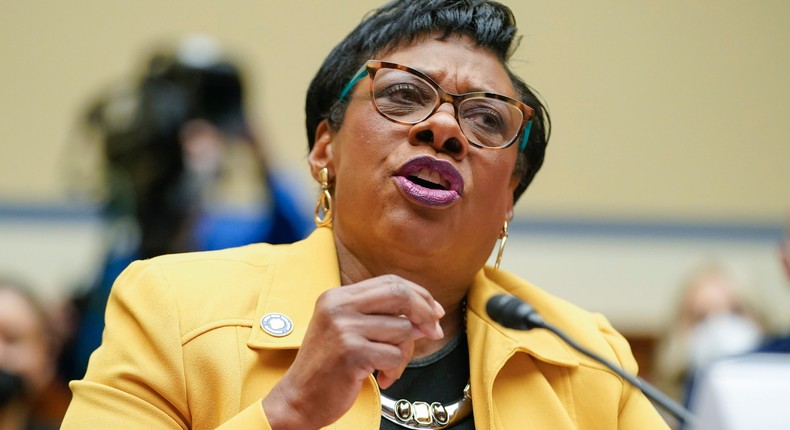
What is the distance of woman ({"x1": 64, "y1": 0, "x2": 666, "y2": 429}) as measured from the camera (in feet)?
5.48

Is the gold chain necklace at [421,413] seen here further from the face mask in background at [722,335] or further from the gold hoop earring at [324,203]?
the face mask in background at [722,335]

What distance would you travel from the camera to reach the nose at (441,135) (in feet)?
6.66

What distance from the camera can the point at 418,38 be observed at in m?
2.17

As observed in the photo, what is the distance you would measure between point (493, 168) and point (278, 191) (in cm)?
143

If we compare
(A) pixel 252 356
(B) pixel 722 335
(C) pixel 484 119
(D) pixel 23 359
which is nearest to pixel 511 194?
(C) pixel 484 119

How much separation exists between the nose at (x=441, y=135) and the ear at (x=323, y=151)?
0.25 m

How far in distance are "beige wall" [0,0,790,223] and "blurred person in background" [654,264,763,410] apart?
91 centimetres

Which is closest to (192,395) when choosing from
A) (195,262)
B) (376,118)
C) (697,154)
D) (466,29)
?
(195,262)

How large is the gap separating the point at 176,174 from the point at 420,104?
146 centimetres

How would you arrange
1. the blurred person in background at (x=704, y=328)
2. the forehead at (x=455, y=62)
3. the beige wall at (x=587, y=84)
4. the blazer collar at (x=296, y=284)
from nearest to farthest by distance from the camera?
the blazer collar at (x=296, y=284), the forehead at (x=455, y=62), the blurred person in background at (x=704, y=328), the beige wall at (x=587, y=84)

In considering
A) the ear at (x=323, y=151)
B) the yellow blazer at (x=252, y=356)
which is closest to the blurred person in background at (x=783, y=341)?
the yellow blazer at (x=252, y=356)

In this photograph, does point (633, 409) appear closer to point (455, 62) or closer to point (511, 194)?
point (511, 194)

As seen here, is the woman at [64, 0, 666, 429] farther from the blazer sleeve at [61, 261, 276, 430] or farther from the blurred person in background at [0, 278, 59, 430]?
the blurred person in background at [0, 278, 59, 430]

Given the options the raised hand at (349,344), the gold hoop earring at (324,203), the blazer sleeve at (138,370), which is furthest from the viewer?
the gold hoop earring at (324,203)
